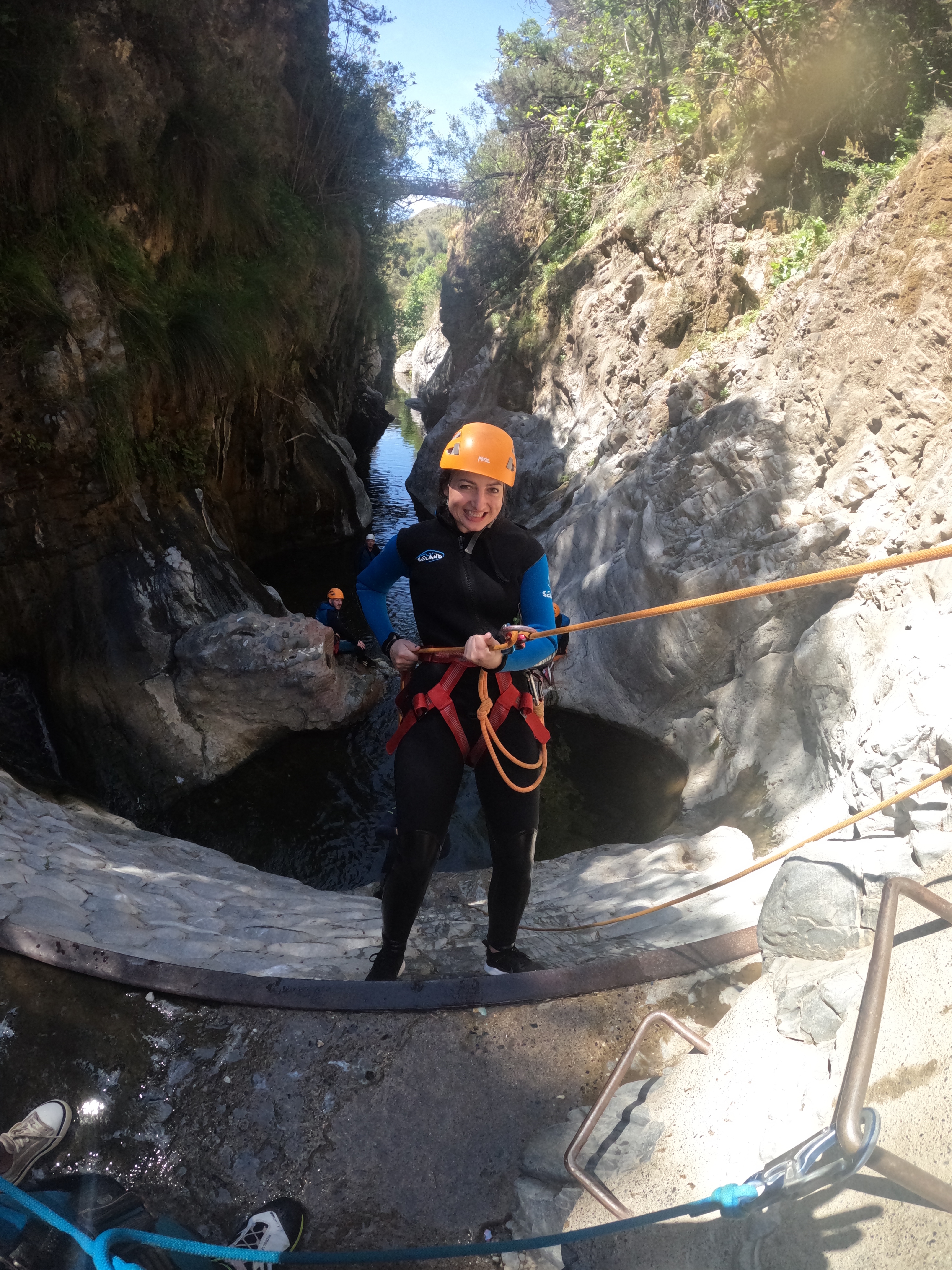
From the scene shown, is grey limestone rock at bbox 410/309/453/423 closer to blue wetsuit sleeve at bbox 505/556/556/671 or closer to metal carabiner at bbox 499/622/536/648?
blue wetsuit sleeve at bbox 505/556/556/671

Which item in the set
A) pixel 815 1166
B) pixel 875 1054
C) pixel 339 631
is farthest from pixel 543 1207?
pixel 339 631

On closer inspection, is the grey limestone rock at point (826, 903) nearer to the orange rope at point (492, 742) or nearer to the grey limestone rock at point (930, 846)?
the grey limestone rock at point (930, 846)

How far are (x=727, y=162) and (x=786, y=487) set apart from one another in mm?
5805

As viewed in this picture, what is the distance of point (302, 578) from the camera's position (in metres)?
11.8

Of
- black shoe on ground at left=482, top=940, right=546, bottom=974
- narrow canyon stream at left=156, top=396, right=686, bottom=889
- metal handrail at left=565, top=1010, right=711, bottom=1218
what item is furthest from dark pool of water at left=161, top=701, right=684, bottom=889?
metal handrail at left=565, top=1010, right=711, bottom=1218

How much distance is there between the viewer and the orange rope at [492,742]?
233cm

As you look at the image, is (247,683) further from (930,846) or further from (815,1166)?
(815,1166)

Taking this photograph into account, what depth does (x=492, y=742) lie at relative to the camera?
2342 mm

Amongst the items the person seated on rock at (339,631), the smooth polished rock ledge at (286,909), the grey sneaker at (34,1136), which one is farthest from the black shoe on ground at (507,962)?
the person seated on rock at (339,631)

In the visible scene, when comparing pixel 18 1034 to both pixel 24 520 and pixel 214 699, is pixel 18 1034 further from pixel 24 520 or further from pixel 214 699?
pixel 24 520

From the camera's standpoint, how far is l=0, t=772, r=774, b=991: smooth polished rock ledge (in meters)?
2.73

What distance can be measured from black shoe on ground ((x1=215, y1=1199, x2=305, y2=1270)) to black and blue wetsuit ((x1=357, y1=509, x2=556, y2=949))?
2.65ft

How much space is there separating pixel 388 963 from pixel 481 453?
70.7 inches

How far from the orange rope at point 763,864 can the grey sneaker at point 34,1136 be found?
6.11 feet
